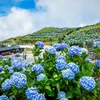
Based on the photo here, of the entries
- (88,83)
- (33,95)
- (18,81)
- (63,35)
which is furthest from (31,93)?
(63,35)

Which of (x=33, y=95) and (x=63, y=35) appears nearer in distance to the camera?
(x=33, y=95)

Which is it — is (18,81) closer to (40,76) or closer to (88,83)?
(40,76)

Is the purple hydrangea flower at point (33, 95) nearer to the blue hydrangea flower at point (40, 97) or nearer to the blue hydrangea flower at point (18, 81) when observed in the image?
the blue hydrangea flower at point (40, 97)

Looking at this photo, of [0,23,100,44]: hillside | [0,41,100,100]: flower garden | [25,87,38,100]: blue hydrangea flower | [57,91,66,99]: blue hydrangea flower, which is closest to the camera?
[25,87,38,100]: blue hydrangea flower

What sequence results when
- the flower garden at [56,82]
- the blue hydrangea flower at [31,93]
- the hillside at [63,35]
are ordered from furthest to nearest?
the hillside at [63,35] < the flower garden at [56,82] < the blue hydrangea flower at [31,93]

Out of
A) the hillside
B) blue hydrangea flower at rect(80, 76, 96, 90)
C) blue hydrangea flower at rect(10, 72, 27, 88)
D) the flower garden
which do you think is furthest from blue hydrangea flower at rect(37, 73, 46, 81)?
the hillside

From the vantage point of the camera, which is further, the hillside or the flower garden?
the hillside

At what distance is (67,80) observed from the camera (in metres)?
4.10

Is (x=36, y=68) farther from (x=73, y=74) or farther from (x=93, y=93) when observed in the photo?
(x=93, y=93)

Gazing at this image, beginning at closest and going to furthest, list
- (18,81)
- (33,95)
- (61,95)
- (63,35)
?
(33,95), (18,81), (61,95), (63,35)

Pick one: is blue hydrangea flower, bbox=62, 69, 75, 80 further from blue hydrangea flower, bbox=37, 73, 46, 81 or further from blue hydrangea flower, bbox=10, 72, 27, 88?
blue hydrangea flower, bbox=10, 72, 27, 88

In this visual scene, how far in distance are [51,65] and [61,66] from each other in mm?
205

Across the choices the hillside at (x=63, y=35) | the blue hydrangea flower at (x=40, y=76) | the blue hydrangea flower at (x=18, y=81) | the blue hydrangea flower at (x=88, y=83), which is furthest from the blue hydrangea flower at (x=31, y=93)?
the hillside at (x=63, y=35)

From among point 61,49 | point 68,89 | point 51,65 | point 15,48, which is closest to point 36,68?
point 51,65
